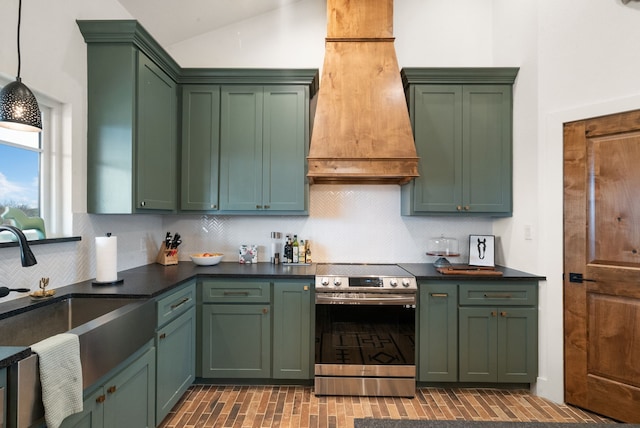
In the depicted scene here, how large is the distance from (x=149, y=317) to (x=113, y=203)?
2.87 ft

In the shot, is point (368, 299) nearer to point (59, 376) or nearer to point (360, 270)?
point (360, 270)

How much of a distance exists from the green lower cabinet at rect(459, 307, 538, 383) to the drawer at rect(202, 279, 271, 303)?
1602mm

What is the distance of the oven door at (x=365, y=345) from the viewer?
98.2 inches

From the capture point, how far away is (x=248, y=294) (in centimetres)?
259

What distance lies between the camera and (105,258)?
211 centimetres

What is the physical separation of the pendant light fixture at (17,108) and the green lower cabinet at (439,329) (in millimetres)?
A: 2615

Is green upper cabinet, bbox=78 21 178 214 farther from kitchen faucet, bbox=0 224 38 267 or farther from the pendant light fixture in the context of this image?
kitchen faucet, bbox=0 224 38 267

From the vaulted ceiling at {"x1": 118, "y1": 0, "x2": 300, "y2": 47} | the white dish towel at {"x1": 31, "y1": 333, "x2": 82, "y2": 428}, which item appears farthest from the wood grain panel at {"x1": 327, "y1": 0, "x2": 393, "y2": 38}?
the white dish towel at {"x1": 31, "y1": 333, "x2": 82, "y2": 428}

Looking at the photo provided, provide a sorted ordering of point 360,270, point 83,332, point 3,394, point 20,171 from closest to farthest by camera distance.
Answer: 1. point 3,394
2. point 83,332
3. point 20,171
4. point 360,270

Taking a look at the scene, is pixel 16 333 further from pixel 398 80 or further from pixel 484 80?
pixel 484 80

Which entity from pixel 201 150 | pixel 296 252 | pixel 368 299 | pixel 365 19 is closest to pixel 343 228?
pixel 296 252

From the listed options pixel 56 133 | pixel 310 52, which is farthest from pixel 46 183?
pixel 310 52

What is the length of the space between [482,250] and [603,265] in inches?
34.0

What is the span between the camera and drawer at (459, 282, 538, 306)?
2572 millimetres
